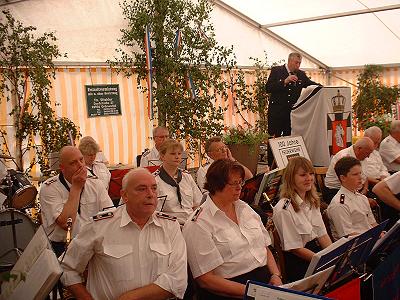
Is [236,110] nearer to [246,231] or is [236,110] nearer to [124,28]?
[124,28]

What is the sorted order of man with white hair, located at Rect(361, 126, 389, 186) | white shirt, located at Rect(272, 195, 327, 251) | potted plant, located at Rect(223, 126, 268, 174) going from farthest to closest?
potted plant, located at Rect(223, 126, 268, 174) → man with white hair, located at Rect(361, 126, 389, 186) → white shirt, located at Rect(272, 195, 327, 251)

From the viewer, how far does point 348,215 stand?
4.27m

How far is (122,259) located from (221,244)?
0.63 meters

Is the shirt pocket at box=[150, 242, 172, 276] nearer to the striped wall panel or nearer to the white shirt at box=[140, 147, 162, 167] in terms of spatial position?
the white shirt at box=[140, 147, 162, 167]

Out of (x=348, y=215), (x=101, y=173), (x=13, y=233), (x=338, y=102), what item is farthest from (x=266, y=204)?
(x=338, y=102)

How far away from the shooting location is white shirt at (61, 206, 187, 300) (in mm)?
2959

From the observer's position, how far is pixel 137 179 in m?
3.10

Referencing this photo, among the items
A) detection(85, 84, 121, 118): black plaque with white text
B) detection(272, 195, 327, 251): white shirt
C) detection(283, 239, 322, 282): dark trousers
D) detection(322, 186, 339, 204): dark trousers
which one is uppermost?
detection(85, 84, 121, 118): black plaque with white text

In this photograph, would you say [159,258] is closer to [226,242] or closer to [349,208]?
[226,242]

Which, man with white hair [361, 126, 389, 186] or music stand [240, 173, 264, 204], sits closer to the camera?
music stand [240, 173, 264, 204]

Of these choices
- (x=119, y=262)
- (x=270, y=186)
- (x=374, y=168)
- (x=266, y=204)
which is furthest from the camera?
(x=374, y=168)

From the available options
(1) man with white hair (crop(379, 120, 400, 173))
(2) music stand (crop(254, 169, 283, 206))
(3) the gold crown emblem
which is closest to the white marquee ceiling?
(3) the gold crown emblem

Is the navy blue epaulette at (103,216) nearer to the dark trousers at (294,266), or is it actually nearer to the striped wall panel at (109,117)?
the dark trousers at (294,266)

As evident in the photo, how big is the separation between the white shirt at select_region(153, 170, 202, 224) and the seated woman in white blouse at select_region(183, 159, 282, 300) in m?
1.48
